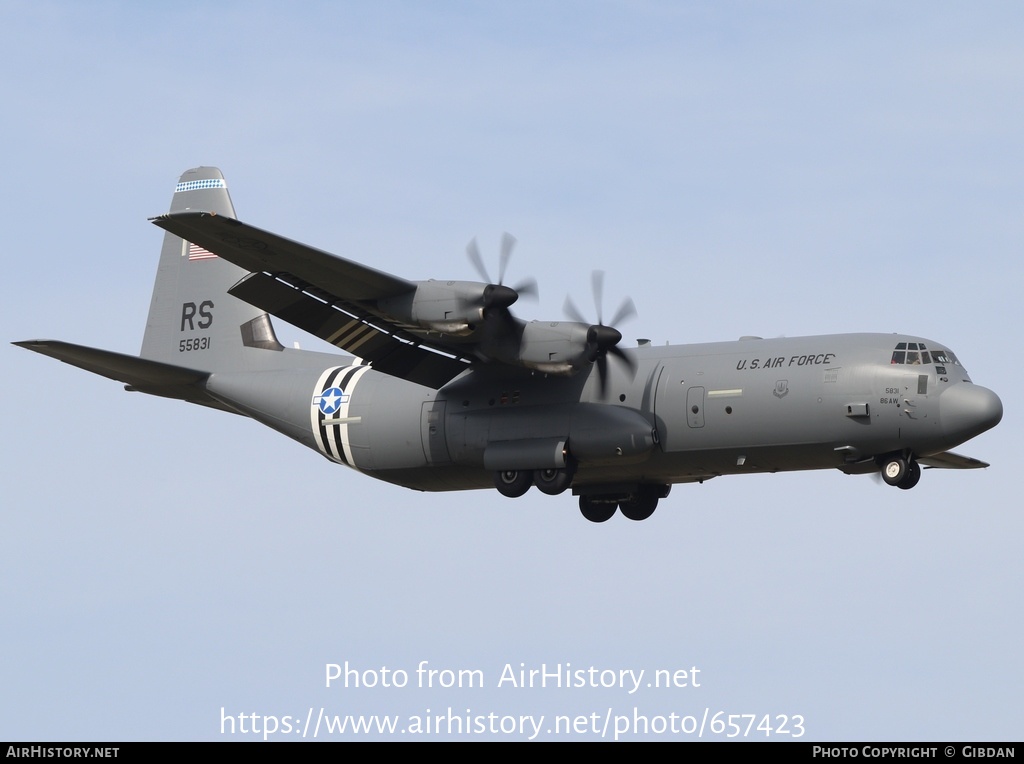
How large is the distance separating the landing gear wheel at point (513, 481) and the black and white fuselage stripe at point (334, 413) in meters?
3.10

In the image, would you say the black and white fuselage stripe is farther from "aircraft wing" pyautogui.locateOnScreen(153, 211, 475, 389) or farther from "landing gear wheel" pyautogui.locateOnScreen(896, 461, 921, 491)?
"landing gear wheel" pyautogui.locateOnScreen(896, 461, 921, 491)

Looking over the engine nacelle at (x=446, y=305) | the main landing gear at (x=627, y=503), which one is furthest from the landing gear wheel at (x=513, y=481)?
the engine nacelle at (x=446, y=305)

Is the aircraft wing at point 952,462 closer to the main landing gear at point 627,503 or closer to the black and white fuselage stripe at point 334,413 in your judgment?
the main landing gear at point 627,503

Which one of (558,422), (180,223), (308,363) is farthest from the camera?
(308,363)

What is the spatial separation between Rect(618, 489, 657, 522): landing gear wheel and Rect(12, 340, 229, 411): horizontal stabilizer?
762 cm

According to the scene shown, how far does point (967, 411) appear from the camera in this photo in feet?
78.5

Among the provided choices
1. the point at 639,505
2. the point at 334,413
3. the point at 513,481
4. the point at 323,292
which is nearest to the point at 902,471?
the point at 639,505

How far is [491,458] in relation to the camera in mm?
26297

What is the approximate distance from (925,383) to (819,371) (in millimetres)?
1547

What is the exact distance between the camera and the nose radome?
78.4ft

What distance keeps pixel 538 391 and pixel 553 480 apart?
4.86ft

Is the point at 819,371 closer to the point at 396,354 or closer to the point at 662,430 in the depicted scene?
the point at 662,430
